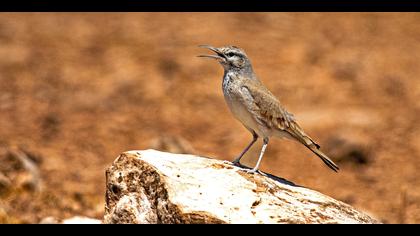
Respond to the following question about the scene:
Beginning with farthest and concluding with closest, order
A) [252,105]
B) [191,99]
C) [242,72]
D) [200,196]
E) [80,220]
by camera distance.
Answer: [191,99]
[80,220]
[242,72]
[252,105]
[200,196]

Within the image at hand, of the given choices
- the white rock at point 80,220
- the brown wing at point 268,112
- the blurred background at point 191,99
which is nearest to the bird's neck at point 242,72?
the brown wing at point 268,112

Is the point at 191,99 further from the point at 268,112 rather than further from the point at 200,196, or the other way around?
the point at 200,196

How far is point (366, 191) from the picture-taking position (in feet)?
44.0

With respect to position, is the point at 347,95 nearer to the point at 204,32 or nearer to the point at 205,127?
the point at 205,127

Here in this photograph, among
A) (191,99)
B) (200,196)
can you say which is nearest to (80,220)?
(200,196)

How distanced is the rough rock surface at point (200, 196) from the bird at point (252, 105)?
1.08 m

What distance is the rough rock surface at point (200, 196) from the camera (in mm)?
7168

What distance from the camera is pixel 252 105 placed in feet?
30.0

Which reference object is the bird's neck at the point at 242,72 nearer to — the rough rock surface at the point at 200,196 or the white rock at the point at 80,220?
the rough rock surface at the point at 200,196

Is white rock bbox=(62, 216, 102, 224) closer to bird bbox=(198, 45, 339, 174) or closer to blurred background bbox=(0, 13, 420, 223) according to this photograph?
blurred background bbox=(0, 13, 420, 223)

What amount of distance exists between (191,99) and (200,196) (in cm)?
1014

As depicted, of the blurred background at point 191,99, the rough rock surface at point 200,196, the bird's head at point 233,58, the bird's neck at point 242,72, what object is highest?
the blurred background at point 191,99

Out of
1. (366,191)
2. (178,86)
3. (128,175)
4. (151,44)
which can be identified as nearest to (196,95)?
(178,86)

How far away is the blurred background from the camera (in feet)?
43.1
